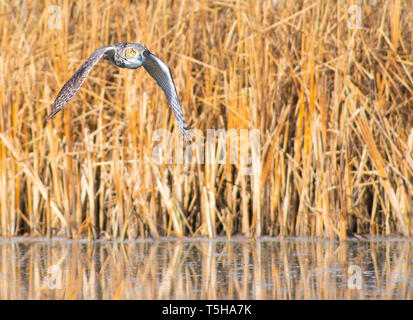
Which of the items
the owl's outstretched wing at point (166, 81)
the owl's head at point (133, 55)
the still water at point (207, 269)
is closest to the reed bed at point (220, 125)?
A: the still water at point (207, 269)

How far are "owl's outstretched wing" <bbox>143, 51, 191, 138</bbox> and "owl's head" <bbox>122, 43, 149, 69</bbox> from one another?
248 millimetres

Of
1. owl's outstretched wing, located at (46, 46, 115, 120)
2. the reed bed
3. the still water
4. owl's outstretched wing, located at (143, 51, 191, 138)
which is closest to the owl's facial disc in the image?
owl's outstretched wing, located at (46, 46, 115, 120)

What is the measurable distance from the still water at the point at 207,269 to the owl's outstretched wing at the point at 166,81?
0.97 meters

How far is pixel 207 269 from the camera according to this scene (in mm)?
5582

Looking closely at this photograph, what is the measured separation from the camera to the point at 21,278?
17.4 ft

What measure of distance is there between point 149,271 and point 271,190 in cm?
142

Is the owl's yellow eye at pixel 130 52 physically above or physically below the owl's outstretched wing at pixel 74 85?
above

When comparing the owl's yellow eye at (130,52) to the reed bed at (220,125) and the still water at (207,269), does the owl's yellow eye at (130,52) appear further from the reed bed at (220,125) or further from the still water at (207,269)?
the reed bed at (220,125)

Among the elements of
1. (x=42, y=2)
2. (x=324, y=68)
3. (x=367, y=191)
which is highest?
(x=42, y=2)

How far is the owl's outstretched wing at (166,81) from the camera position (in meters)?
5.08

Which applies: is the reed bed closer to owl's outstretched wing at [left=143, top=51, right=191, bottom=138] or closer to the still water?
the still water

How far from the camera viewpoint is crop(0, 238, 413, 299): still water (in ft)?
16.0
